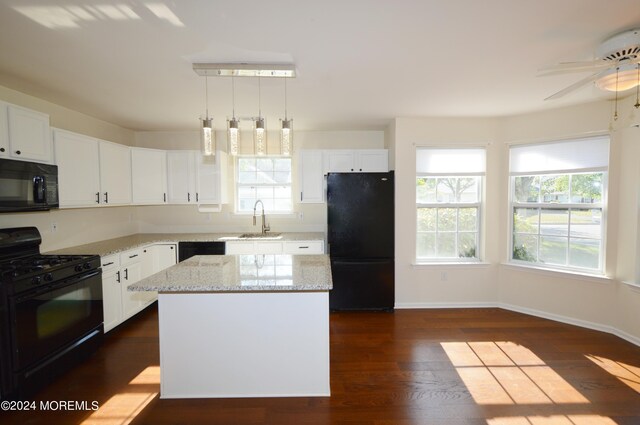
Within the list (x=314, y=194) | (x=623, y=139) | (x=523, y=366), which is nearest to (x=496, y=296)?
(x=523, y=366)

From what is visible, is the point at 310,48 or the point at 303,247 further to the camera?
the point at 303,247

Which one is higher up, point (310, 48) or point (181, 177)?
point (310, 48)

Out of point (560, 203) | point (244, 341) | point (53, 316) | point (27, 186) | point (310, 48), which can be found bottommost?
point (244, 341)

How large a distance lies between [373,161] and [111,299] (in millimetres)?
3471

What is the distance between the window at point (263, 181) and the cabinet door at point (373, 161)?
43.9 inches

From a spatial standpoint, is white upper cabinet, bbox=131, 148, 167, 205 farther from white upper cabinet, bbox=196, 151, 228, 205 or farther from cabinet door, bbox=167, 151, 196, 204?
white upper cabinet, bbox=196, 151, 228, 205

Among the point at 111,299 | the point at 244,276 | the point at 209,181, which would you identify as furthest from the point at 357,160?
the point at 111,299

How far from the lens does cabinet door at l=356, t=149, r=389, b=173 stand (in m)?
4.13

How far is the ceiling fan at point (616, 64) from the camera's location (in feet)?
5.78

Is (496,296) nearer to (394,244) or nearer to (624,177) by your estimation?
(394,244)

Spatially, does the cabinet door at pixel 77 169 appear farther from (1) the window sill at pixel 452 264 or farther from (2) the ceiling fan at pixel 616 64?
(2) the ceiling fan at pixel 616 64

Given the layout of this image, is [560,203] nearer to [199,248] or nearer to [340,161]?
[340,161]

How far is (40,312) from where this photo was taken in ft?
7.13

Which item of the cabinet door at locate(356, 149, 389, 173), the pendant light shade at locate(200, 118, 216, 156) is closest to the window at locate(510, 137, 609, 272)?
the cabinet door at locate(356, 149, 389, 173)
